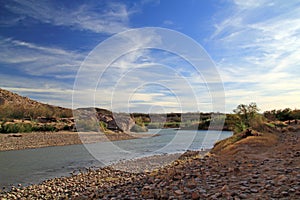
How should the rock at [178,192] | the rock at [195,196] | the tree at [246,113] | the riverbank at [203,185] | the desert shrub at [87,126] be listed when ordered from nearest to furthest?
the riverbank at [203,185] → the rock at [195,196] → the rock at [178,192] → the tree at [246,113] → the desert shrub at [87,126]

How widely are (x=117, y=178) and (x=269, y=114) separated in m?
20.6

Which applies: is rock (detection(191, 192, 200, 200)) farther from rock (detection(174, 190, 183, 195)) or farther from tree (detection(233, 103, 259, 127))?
tree (detection(233, 103, 259, 127))

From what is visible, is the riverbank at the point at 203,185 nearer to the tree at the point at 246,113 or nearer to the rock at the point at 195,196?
the rock at the point at 195,196

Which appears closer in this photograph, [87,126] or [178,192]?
[178,192]

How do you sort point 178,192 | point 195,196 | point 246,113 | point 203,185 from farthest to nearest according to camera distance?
point 246,113, point 203,185, point 178,192, point 195,196

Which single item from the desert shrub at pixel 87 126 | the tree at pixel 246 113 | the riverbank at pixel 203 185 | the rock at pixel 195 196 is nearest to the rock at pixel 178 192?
the riverbank at pixel 203 185

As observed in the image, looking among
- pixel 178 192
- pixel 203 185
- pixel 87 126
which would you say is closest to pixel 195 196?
pixel 178 192

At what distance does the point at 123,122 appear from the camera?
113 ft

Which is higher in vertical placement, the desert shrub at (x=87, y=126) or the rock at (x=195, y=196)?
the desert shrub at (x=87, y=126)

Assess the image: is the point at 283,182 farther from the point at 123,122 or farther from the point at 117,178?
the point at 123,122

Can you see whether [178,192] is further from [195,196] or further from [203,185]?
[203,185]

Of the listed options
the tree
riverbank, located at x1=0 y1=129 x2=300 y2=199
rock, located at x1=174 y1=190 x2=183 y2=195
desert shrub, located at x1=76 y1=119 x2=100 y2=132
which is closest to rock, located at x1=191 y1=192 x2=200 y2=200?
riverbank, located at x1=0 y1=129 x2=300 y2=199

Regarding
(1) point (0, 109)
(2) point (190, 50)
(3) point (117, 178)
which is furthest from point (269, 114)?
(1) point (0, 109)

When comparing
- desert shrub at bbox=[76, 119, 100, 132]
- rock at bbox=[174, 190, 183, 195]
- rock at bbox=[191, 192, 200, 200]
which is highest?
desert shrub at bbox=[76, 119, 100, 132]
